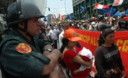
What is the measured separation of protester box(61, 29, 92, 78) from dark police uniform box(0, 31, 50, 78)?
4.86ft

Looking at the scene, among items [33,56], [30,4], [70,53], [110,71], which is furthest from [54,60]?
[110,71]

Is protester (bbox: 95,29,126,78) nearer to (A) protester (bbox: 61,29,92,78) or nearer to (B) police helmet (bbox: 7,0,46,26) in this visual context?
(A) protester (bbox: 61,29,92,78)

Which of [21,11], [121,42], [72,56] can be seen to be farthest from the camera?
[121,42]

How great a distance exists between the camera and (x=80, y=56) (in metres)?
3.43

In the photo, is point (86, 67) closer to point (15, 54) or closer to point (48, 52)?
point (48, 52)

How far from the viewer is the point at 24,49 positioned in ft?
5.92

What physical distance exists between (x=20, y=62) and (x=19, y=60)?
18mm

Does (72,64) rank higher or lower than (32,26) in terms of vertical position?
lower

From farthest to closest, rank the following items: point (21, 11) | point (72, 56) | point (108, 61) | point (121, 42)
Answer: point (121, 42) < point (108, 61) < point (72, 56) < point (21, 11)

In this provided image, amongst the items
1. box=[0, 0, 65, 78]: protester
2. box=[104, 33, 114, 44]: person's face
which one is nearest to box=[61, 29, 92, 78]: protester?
box=[104, 33, 114, 44]: person's face

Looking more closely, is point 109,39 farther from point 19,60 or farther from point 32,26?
point 19,60

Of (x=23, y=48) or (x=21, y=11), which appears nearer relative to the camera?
(x=23, y=48)

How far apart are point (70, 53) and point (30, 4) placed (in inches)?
58.2

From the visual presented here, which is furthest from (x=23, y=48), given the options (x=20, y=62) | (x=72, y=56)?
(x=72, y=56)
